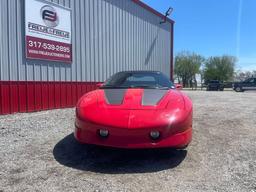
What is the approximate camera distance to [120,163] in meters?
4.12

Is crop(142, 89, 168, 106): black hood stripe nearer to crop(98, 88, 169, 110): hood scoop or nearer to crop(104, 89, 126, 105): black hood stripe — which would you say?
crop(98, 88, 169, 110): hood scoop

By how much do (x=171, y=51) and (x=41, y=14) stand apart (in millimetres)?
9721

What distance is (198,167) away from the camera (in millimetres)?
4027

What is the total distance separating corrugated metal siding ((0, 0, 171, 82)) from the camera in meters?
7.12

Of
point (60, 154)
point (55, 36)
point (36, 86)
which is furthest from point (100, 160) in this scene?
point (55, 36)

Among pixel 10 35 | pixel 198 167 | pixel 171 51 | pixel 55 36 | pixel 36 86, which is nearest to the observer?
pixel 198 167

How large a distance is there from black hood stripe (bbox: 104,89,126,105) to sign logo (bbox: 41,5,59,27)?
4130 millimetres

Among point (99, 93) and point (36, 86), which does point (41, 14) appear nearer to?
point (36, 86)

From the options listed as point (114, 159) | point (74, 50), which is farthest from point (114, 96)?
point (74, 50)

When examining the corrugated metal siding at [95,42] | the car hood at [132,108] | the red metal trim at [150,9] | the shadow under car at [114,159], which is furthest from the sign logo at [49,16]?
the red metal trim at [150,9]

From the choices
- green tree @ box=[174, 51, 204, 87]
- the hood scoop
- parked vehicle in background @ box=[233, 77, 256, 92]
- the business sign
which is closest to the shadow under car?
the hood scoop

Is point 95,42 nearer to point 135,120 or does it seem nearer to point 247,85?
point 135,120

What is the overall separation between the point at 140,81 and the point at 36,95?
137 inches

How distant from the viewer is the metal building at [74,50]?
7102mm
